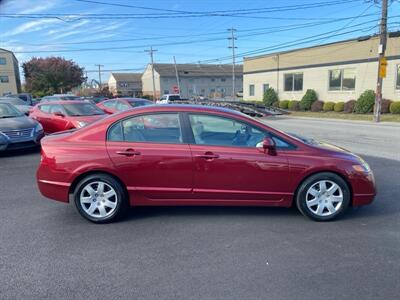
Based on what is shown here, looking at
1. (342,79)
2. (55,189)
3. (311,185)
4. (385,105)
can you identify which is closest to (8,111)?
(55,189)

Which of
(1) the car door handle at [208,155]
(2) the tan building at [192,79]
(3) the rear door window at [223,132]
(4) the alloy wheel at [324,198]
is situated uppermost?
(2) the tan building at [192,79]

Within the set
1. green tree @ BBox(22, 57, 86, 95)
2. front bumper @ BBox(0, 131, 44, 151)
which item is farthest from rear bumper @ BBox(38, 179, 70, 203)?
green tree @ BBox(22, 57, 86, 95)

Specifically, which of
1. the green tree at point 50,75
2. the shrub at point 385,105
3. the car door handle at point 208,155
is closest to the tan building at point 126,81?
the green tree at point 50,75

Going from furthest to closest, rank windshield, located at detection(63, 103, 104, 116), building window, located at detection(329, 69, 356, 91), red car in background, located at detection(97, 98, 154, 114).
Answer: building window, located at detection(329, 69, 356, 91), red car in background, located at detection(97, 98, 154, 114), windshield, located at detection(63, 103, 104, 116)

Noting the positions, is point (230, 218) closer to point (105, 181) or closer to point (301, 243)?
point (301, 243)

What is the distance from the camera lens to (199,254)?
3.45 m

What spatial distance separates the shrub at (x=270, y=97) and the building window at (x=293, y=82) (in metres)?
1.25

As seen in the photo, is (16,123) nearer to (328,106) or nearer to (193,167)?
(193,167)

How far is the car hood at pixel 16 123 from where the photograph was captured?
8438 millimetres

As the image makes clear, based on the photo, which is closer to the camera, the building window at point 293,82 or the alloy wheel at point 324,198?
the alloy wheel at point 324,198

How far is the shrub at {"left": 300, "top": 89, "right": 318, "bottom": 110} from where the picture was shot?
92.1 ft

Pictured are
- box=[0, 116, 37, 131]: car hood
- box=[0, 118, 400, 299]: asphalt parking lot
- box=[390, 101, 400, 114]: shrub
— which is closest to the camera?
box=[0, 118, 400, 299]: asphalt parking lot

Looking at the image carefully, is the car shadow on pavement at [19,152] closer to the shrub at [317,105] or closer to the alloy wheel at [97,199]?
the alloy wheel at [97,199]

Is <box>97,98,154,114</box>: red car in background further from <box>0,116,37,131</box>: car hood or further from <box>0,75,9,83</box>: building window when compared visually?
<box>0,75,9,83</box>: building window
